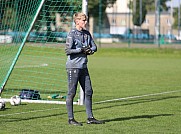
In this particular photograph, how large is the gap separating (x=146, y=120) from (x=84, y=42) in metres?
1.76

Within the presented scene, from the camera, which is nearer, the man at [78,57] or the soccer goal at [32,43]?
the man at [78,57]

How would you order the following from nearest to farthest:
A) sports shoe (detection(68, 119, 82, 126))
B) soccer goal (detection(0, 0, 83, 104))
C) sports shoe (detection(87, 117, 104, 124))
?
1. sports shoe (detection(68, 119, 82, 126))
2. sports shoe (detection(87, 117, 104, 124))
3. soccer goal (detection(0, 0, 83, 104))

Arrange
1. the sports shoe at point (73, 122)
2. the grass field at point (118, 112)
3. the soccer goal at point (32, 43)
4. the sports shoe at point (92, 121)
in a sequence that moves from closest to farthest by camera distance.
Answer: the grass field at point (118, 112) < the sports shoe at point (73, 122) < the sports shoe at point (92, 121) < the soccer goal at point (32, 43)

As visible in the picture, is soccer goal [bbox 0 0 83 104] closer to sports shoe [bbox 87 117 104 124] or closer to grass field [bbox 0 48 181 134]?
grass field [bbox 0 48 181 134]

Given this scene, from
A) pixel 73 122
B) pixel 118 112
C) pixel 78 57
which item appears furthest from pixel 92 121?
pixel 118 112

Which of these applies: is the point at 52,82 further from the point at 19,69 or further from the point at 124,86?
the point at 19,69

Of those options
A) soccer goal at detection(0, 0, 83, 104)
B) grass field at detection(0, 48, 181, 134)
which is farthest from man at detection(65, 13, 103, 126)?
soccer goal at detection(0, 0, 83, 104)

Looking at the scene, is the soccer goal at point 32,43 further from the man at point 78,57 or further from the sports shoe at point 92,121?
the sports shoe at point 92,121

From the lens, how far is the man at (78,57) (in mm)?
9477

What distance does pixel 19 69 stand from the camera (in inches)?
893

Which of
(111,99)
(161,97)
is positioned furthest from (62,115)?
(161,97)

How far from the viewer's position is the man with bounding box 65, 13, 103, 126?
9.48 m

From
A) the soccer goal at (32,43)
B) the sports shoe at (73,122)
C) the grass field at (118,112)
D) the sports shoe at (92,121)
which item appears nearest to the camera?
the grass field at (118,112)

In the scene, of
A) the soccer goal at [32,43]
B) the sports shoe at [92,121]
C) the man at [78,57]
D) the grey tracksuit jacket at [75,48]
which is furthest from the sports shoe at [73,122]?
the soccer goal at [32,43]
